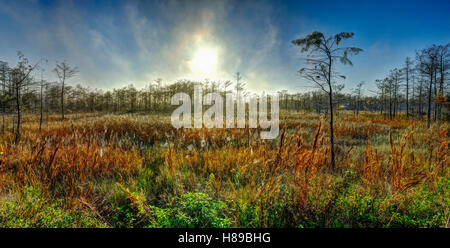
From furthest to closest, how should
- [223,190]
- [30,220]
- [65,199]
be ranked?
[223,190]
[65,199]
[30,220]

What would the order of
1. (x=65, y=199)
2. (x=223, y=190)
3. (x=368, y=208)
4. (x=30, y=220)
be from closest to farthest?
(x=30, y=220)
(x=368, y=208)
(x=65, y=199)
(x=223, y=190)

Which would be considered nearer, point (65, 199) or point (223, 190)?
point (65, 199)

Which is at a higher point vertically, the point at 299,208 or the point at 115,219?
the point at 299,208

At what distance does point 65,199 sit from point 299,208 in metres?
3.10

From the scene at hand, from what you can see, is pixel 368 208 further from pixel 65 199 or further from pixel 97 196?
pixel 65 199
